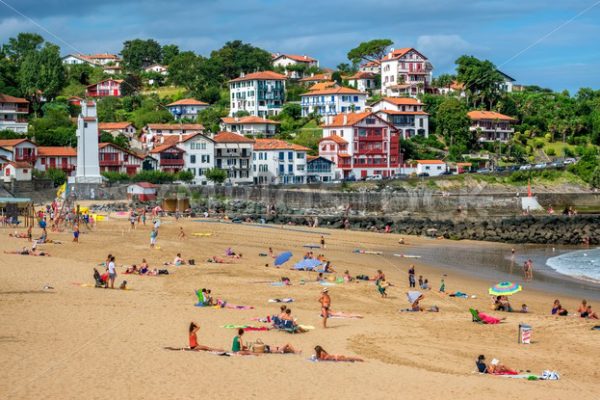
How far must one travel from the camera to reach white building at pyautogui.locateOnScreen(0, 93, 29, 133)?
78812mm

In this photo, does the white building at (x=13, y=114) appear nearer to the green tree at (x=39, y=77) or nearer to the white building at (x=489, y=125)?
the green tree at (x=39, y=77)

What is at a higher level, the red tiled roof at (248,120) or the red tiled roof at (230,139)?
the red tiled roof at (248,120)

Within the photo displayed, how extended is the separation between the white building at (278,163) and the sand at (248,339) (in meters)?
43.7

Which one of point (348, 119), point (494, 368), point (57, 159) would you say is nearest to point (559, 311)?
point (494, 368)

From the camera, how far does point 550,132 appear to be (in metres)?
95.0

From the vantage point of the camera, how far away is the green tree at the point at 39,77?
9269 cm

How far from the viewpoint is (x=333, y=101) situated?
91.6m

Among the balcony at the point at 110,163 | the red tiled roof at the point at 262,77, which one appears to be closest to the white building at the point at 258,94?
the red tiled roof at the point at 262,77

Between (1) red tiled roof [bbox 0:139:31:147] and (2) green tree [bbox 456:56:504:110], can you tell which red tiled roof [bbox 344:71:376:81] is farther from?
(1) red tiled roof [bbox 0:139:31:147]

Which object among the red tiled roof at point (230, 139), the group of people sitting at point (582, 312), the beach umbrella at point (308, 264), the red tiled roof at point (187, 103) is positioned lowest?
the group of people sitting at point (582, 312)

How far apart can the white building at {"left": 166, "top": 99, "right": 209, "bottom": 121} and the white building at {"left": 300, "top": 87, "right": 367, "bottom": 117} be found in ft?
35.7

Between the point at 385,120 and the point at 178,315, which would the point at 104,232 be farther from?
the point at 385,120

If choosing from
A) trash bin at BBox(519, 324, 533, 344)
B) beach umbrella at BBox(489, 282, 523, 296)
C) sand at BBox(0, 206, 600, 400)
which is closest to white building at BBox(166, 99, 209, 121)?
sand at BBox(0, 206, 600, 400)

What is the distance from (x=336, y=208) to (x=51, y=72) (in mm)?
44961
